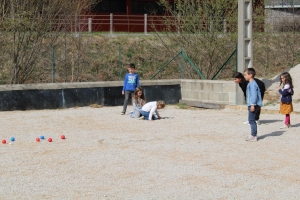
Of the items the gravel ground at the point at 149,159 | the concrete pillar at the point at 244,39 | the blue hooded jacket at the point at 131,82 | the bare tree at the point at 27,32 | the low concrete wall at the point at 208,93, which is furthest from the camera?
the bare tree at the point at 27,32

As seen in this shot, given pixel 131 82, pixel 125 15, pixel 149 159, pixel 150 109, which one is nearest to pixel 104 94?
pixel 131 82

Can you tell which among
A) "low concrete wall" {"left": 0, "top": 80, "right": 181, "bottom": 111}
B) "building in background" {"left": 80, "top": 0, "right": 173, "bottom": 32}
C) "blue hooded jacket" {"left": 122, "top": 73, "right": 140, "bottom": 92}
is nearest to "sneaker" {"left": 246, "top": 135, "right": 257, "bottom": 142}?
"blue hooded jacket" {"left": 122, "top": 73, "right": 140, "bottom": 92}

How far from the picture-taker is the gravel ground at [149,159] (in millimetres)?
9102

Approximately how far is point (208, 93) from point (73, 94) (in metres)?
4.41

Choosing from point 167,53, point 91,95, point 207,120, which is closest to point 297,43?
point 167,53

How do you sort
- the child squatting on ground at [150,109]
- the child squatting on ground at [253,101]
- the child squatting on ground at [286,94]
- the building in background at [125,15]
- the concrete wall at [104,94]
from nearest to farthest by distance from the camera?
the child squatting on ground at [253,101] → the child squatting on ground at [286,94] → the child squatting on ground at [150,109] → the concrete wall at [104,94] → the building in background at [125,15]

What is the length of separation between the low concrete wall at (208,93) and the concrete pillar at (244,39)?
1.23 ft

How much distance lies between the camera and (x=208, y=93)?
21.4 m

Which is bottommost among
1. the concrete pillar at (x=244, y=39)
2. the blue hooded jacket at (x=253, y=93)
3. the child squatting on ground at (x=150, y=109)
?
the child squatting on ground at (x=150, y=109)

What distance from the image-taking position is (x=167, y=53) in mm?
29406

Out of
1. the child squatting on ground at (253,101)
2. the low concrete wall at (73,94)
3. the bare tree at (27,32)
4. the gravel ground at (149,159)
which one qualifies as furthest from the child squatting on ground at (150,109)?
the bare tree at (27,32)

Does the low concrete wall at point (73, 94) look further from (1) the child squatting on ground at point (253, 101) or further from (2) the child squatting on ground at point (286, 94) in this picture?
(1) the child squatting on ground at point (253, 101)

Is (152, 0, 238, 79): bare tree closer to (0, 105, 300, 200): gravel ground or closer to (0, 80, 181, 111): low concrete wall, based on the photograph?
(0, 80, 181, 111): low concrete wall

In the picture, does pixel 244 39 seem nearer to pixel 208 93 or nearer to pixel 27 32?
pixel 208 93
